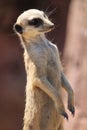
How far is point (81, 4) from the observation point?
7.66m

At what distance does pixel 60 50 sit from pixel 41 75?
3924 mm

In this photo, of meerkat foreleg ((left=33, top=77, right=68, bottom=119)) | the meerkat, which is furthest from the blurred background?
meerkat foreleg ((left=33, top=77, right=68, bottom=119))

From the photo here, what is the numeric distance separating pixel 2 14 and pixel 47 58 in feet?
14.2

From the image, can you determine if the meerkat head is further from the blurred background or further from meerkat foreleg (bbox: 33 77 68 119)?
the blurred background

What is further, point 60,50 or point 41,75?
point 60,50

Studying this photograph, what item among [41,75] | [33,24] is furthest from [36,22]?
[41,75]

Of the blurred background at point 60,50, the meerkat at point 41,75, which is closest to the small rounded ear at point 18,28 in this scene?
the meerkat at point 41,75

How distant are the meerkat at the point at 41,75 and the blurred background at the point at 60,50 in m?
2.22

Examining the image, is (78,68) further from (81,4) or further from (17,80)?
(17,80)

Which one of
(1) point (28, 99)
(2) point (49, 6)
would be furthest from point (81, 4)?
(1) point (28, 99)

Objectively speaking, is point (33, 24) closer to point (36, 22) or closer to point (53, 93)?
point (36, 22)

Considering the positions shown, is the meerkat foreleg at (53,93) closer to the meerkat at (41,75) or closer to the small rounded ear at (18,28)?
the meerkat at (41,75)

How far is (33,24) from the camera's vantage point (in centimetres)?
479

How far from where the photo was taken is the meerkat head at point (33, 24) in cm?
476
